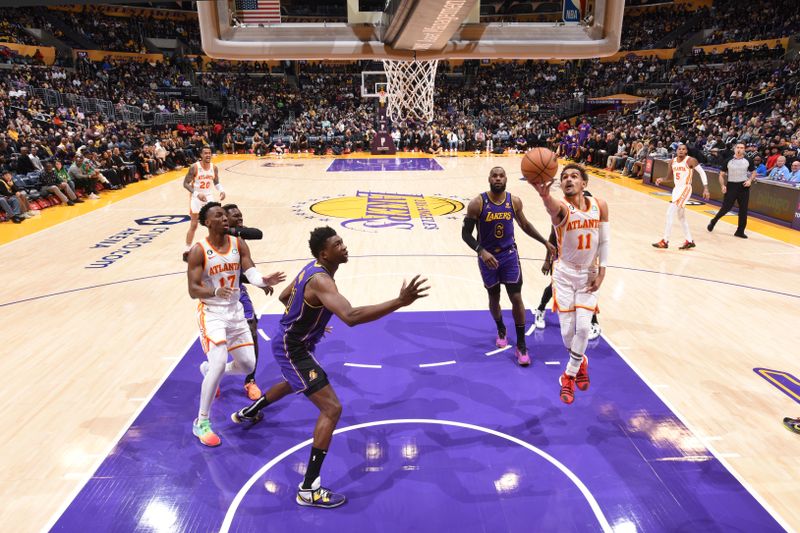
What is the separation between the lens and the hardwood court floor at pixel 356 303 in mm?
4137

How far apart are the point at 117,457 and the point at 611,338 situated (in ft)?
15.7

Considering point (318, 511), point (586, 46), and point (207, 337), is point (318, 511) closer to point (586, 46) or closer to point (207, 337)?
point (207, 337)

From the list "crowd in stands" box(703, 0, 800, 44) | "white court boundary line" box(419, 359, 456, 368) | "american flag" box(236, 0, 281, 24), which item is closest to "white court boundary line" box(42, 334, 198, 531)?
"white court boundary line" box(419, 359, 456, 368)

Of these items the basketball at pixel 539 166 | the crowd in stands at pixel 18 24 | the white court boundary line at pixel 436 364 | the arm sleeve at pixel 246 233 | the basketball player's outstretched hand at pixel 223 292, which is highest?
the crowd in stands at pixel 18 24

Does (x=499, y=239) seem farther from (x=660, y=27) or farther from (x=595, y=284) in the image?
(x=660, y=27)

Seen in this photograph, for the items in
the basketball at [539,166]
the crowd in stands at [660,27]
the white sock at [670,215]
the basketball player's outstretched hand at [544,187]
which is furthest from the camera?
the crowd in stands at [660,27]

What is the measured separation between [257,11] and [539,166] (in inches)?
214

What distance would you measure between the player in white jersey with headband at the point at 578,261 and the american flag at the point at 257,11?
5.32 metres

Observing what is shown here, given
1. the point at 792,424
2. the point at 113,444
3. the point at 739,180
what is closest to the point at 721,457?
the point at 792,424

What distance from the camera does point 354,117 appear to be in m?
29.7

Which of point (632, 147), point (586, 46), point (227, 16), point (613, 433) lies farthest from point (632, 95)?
point (613, 433)

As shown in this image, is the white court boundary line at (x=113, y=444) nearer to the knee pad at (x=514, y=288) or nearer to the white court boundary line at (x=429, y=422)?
the white court boundary line at (x=429, y=422)

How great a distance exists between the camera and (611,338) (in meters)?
6.01

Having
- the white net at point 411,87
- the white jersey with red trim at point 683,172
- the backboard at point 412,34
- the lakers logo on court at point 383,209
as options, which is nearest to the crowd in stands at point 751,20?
the white net at point 411,87
